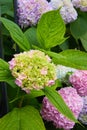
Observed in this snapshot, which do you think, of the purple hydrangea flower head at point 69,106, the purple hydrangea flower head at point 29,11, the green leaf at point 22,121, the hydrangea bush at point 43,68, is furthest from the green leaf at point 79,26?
the green leaf at point 22,121

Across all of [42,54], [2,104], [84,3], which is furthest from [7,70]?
[84,3]

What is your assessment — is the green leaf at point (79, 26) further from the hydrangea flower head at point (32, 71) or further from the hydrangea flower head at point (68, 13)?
the hydrangea flower head at point (32, 71)

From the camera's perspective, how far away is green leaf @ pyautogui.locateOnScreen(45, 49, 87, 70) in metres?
0.90

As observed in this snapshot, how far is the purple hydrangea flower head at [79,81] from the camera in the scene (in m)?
1.10

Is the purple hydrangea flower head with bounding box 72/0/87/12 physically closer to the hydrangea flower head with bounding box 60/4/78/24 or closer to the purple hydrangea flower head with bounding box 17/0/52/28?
the hydrangea flower head with bounding box 60/4/78/24

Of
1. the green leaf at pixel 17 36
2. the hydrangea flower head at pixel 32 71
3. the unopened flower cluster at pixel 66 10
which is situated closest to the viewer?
the hydrangea flower head at pixel 32 71

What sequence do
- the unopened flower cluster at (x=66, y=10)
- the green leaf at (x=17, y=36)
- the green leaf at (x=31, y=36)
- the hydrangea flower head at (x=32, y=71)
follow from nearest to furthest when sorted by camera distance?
the hydrangea flower head at (x=32, y=71), the green leaf at (x=17, y=36), the green leaf at (x=31, y=36), the unopened flower cluster at (x=66, y=10)

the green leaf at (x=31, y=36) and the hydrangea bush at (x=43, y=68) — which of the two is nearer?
the hydrangea bush at (x=43, y=68)

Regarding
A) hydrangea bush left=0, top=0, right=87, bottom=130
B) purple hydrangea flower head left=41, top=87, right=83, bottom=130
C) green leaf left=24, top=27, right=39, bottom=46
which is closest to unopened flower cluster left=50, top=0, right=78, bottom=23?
hydrangea bush left=0, top=0, right=87, bottom=130

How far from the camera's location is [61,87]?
1.12m

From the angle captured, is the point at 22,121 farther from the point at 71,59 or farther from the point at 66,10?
the point at 66,10

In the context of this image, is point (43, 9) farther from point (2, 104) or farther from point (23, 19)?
point (2, 104)

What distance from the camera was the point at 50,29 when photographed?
981mm

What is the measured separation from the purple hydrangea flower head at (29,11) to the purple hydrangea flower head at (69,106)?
236 millimetres
